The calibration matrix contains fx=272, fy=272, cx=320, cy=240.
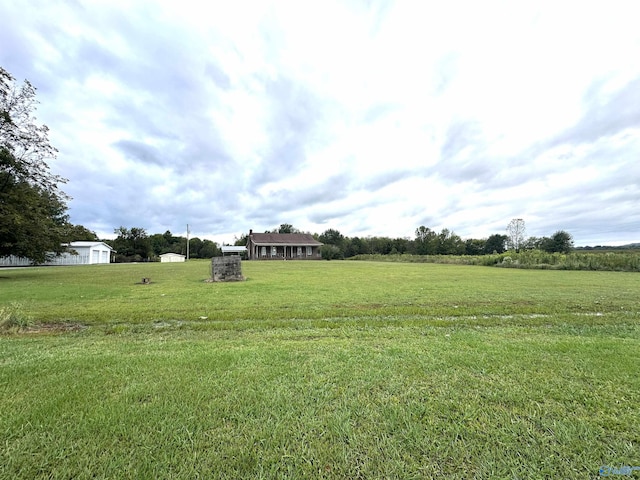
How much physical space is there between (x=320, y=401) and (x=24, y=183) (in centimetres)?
2211

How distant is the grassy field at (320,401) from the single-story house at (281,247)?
42117 mm

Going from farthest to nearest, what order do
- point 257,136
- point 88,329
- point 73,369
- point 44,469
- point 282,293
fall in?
point 257,136
point 282,293
point 88,329
point 73,369
point 44,469

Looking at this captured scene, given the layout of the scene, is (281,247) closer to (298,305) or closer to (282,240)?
(282,240)

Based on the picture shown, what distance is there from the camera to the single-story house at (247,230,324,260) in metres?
47.0

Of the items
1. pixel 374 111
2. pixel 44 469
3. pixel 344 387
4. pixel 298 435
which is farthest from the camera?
pixel 374 111

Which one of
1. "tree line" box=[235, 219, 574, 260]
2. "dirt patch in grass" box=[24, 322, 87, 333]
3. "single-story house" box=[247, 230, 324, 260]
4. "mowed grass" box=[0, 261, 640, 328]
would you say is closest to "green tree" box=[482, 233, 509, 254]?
"tree line" box=[235, 219, 574, 260]

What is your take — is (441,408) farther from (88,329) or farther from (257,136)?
(257,136)

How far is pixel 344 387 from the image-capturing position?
262 centimetres

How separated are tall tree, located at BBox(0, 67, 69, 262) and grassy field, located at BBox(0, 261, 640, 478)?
1470cm

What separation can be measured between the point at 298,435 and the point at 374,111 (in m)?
18.3

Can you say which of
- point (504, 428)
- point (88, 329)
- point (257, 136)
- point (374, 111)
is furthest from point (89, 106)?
point (504, 428)

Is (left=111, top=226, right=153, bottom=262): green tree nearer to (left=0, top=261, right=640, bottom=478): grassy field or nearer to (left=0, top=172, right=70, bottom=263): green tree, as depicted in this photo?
(left=0, top=172, right=70, bottom=263): green tree

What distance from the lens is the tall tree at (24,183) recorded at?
14.7 m

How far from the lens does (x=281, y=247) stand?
48062 mm
